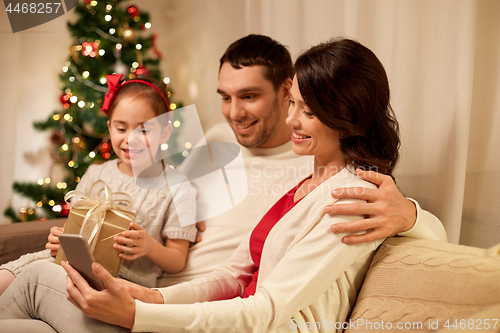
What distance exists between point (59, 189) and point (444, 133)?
2513mm

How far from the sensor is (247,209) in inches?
56.8

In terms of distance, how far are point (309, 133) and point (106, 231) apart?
68cm

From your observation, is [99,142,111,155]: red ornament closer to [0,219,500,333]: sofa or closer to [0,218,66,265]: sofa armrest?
[0,218,66,265]: sofa armrest

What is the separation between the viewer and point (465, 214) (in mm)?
1170

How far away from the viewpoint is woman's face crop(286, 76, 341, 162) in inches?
37.6

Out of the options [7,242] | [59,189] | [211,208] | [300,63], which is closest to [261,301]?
[300,63]

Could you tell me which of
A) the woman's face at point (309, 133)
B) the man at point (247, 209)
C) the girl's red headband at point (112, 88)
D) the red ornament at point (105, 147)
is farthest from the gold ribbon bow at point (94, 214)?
the red ornament at point (105, 147)

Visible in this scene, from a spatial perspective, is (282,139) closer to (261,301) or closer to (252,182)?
(252,182)

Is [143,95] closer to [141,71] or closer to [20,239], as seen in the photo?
[20,239]

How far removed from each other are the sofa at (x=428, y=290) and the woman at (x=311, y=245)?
0.06m

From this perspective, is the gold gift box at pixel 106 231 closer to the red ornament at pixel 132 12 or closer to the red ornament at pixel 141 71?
the red ornament at pixel 141 71

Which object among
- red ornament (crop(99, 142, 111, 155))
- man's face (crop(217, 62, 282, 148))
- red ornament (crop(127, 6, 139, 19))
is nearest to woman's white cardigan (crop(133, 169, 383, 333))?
man's face (crop(217, 62, 282, 148))

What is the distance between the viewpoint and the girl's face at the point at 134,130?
4.57 ft

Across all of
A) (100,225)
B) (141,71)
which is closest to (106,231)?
(100,225)
